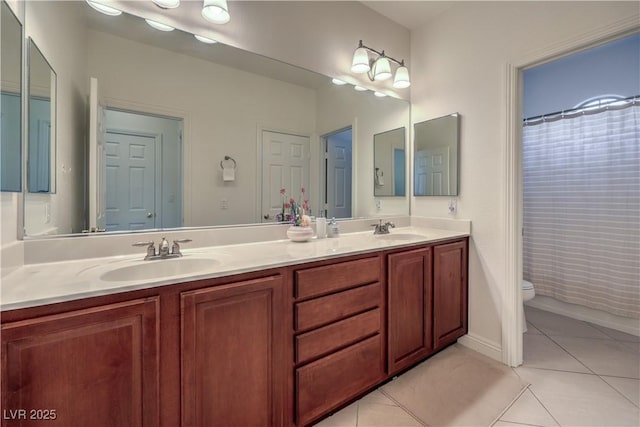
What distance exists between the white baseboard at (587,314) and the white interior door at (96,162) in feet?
12.3

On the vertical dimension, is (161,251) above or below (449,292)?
above

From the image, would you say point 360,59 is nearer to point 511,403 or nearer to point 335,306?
point 335,306

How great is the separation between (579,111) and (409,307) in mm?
2519

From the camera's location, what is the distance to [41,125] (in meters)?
1.22

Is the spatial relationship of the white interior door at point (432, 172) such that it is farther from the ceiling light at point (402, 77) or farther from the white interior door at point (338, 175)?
the white interior door at point (338, 175)

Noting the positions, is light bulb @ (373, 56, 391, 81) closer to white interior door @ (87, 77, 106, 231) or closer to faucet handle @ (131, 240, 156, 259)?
white interior door @ (87, 77, 106, 231)

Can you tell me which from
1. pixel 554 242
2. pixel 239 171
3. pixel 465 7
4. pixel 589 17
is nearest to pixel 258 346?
pixel 239 171

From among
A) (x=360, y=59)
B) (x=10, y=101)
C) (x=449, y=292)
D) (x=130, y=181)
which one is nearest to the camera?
(x=10, y=101)

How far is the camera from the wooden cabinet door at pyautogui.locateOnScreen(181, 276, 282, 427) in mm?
1006

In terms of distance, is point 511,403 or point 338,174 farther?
point 338,174

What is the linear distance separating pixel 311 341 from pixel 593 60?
3.44 m

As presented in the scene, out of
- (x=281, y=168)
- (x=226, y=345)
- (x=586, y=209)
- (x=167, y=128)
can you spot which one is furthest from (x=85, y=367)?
(x=586, y=209)

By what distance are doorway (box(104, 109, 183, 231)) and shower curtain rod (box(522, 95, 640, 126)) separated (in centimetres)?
329

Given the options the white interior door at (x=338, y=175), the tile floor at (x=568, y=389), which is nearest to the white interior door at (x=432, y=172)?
the white interior door at (x=338, y=175)
